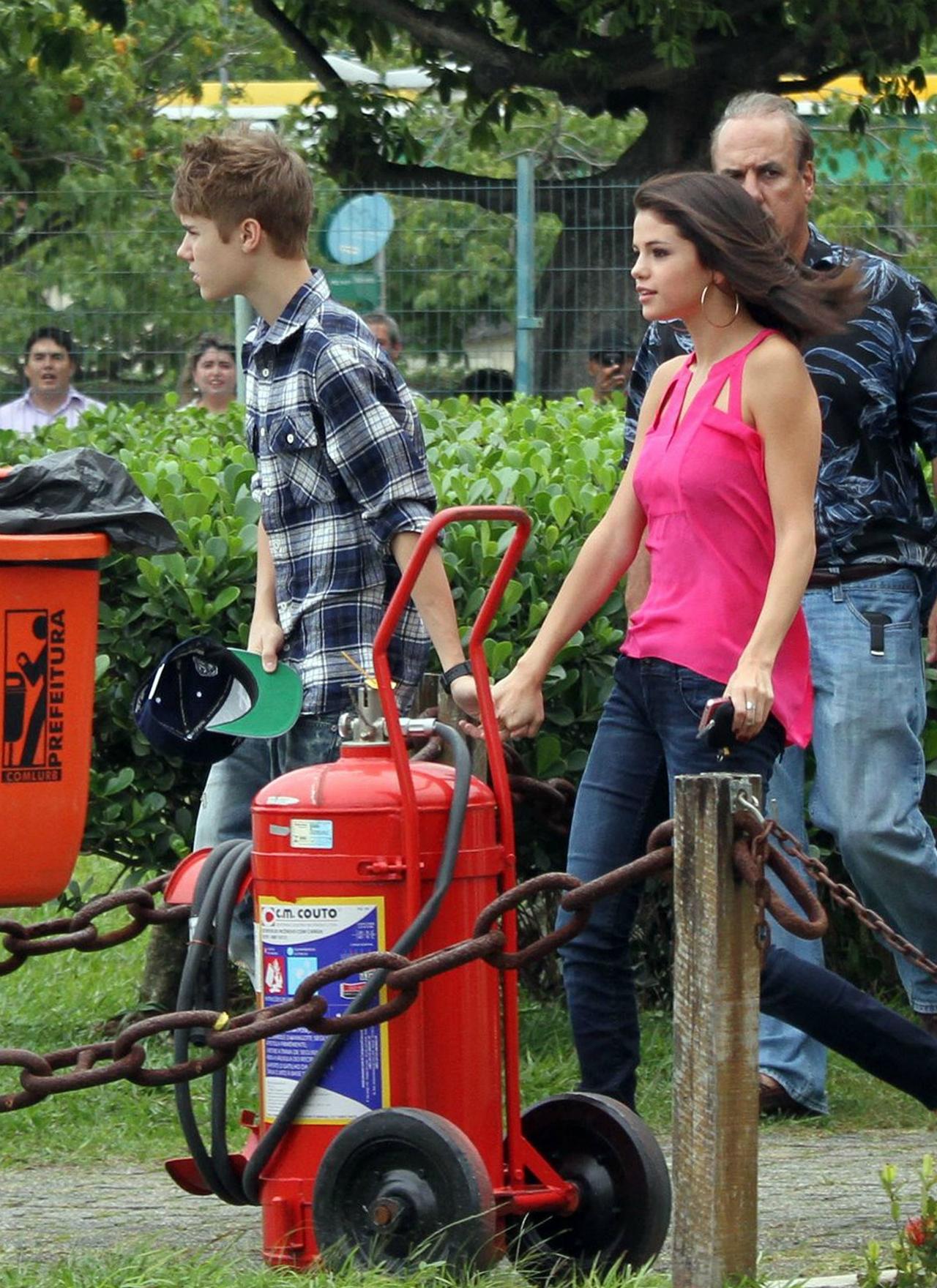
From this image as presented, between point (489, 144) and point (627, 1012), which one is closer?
point (627, 1012)

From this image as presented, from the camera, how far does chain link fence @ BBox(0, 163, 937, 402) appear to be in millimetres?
10578

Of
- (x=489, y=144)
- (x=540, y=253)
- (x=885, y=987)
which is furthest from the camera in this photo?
(x=489, y=144)

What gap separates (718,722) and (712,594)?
32 cm

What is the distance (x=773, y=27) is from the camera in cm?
1307

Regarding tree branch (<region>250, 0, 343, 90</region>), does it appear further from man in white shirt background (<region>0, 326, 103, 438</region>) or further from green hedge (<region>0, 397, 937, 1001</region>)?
green hedge (<region>0, 397, 937, 1001</region>)

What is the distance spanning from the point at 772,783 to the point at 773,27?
8978 mm

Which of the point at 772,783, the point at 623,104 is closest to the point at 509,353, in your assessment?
the point at 623,104

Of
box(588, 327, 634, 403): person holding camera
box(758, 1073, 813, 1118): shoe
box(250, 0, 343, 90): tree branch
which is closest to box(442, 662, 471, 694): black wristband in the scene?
box(758, 1073, 813, 1118): shoe

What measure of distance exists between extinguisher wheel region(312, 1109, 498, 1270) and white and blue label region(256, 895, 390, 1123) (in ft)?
0.27

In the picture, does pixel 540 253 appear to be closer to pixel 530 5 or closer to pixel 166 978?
pixel 530 5

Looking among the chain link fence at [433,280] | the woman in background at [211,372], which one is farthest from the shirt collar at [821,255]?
the woman in background at [211,372]

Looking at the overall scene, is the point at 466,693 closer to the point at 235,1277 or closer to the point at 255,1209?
the point at 235,1277

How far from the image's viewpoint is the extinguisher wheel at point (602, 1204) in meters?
3.75

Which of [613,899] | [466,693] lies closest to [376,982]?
[466,693]
